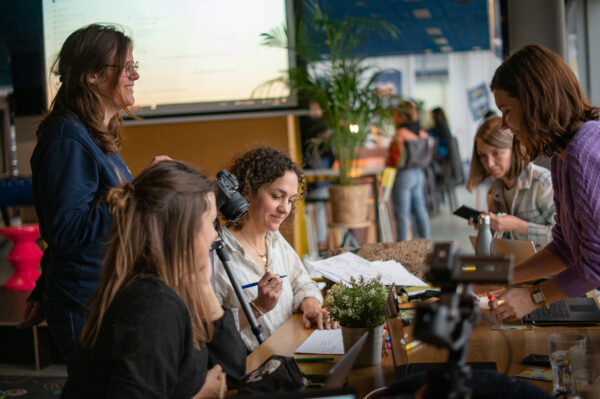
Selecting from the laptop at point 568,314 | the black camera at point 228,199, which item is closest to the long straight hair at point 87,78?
the black camera at point 228,199

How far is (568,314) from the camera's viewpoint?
1895 mm

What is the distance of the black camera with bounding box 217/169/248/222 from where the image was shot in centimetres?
175

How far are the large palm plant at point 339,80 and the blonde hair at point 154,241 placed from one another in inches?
128

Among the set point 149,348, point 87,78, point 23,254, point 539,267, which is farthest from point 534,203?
point 23,254

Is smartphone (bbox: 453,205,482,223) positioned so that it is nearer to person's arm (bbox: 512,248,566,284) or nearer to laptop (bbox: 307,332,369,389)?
person's arm (bbox: 512,248,566,284)

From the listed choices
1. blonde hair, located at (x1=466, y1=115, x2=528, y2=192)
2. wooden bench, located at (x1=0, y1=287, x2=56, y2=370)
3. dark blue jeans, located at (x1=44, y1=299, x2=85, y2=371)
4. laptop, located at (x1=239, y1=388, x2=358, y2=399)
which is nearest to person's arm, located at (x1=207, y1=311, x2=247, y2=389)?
dark blue jeans, located at (x1=44, y1=299, x2=85, y2=371)

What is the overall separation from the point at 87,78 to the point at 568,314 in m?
1.67

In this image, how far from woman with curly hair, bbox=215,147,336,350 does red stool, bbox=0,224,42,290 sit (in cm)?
285

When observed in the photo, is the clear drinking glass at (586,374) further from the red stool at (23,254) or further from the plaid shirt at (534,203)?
the red stool at (23,254)

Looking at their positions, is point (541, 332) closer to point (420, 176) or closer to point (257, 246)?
point (257, 246)

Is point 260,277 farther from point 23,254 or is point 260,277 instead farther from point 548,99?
point 23,254

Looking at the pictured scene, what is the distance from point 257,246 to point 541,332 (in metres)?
1.07

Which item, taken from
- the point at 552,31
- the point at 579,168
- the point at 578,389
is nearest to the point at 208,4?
the point at 552,31

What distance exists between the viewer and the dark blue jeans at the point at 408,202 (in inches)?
264
